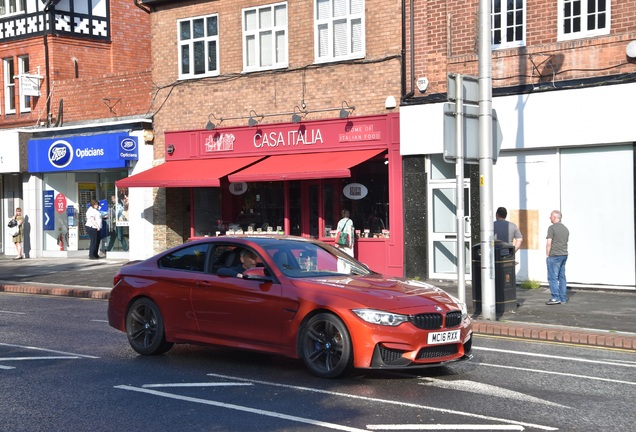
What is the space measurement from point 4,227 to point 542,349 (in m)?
23.4

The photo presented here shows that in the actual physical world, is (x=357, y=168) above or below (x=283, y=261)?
above

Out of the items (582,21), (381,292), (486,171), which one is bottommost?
(381,292)

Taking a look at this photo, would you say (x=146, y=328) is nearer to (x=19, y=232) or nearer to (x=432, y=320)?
(x=432, y=320)

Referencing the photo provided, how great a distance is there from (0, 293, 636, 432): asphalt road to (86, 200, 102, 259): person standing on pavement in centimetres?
1482

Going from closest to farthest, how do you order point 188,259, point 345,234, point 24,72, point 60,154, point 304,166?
1. point 188,259
2. point 345,234
3. point 304,166
4. point 60,154
5. point 24,72

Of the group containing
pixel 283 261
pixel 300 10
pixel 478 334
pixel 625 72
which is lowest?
pixel 478 334

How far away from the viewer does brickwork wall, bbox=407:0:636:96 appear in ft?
54.9

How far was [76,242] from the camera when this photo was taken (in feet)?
91.6

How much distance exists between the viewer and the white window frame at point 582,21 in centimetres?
1692

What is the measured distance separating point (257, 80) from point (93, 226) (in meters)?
7.53

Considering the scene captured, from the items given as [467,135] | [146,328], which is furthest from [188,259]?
[467,135]

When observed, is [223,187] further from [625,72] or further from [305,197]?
[625,72]

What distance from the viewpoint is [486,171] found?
13.6 meters

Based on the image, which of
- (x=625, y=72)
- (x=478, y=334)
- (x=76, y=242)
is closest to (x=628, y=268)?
(x=625, y=72)
